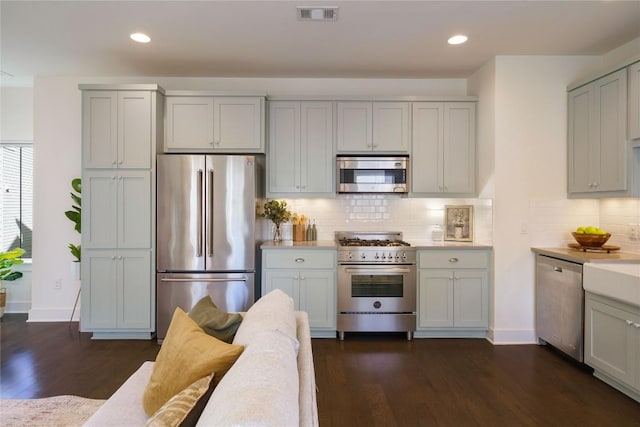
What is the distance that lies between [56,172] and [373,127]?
3700 mm

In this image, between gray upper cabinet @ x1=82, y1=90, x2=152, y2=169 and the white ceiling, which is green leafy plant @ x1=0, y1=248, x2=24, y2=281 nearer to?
gray upper cabinet @ x1=82, y1=90, x2=152, y2=169

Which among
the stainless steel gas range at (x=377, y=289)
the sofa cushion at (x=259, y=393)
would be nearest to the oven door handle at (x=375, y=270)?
the stainless steel gas range at (x=377, y=289)

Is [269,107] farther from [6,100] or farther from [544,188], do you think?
[6,100]

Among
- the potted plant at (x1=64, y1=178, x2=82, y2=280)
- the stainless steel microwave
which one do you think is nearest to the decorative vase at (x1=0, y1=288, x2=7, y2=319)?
the potted plant at (x1=64, y1=178, x2=82, y2=280)

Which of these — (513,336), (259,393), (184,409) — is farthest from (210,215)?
(513,336)

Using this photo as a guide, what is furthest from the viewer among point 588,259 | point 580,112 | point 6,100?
point 6,100

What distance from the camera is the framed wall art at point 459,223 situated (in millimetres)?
4195

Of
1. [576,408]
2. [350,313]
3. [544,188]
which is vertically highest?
[544,188]

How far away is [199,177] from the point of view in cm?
366

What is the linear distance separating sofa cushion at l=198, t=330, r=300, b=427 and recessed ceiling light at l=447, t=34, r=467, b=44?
124 inches

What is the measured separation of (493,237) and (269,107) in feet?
8.95

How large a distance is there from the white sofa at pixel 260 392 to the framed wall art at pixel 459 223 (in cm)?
307

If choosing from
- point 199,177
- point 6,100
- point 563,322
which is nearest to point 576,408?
point 563,322

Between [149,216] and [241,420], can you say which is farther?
[149,216]
